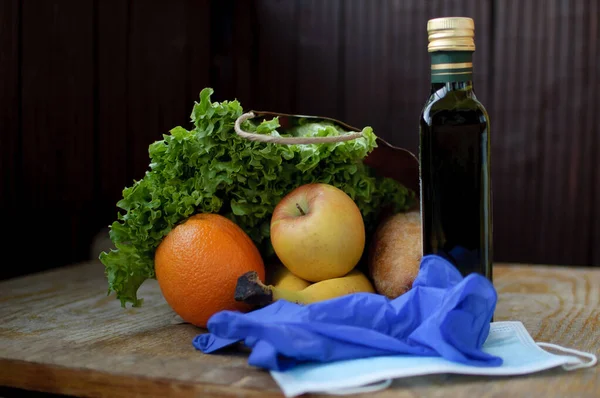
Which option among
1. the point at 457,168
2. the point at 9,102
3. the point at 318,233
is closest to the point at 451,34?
the point at 457,168

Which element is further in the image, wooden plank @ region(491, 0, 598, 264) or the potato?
wooden plank @ region(491, 0, 598, 264)

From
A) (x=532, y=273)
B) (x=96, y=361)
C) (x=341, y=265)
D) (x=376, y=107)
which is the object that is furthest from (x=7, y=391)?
(x=376, y=107)

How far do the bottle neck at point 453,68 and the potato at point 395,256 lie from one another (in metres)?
0.22

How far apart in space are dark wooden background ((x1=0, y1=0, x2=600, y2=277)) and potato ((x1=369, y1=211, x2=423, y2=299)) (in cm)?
73

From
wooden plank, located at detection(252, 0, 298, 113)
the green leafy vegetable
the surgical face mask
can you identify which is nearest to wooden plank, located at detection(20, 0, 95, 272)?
the green leafy vegetable

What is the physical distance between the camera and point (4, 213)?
1.31 meters

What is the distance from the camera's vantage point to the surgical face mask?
632 millimetres

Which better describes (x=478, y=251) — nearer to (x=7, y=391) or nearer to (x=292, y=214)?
(x=292, y=214)

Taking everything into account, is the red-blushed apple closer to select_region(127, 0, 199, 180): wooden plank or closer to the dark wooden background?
the dark wooden background

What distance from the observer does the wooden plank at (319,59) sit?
6.66 ft

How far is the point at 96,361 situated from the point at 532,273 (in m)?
0.88

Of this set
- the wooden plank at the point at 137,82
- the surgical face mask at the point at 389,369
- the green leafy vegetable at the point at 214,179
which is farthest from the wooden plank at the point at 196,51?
the surgical face mask at the point at 389,369

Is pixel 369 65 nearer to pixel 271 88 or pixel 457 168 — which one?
pixel 271 88

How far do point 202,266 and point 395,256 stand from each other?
9.9 inches
